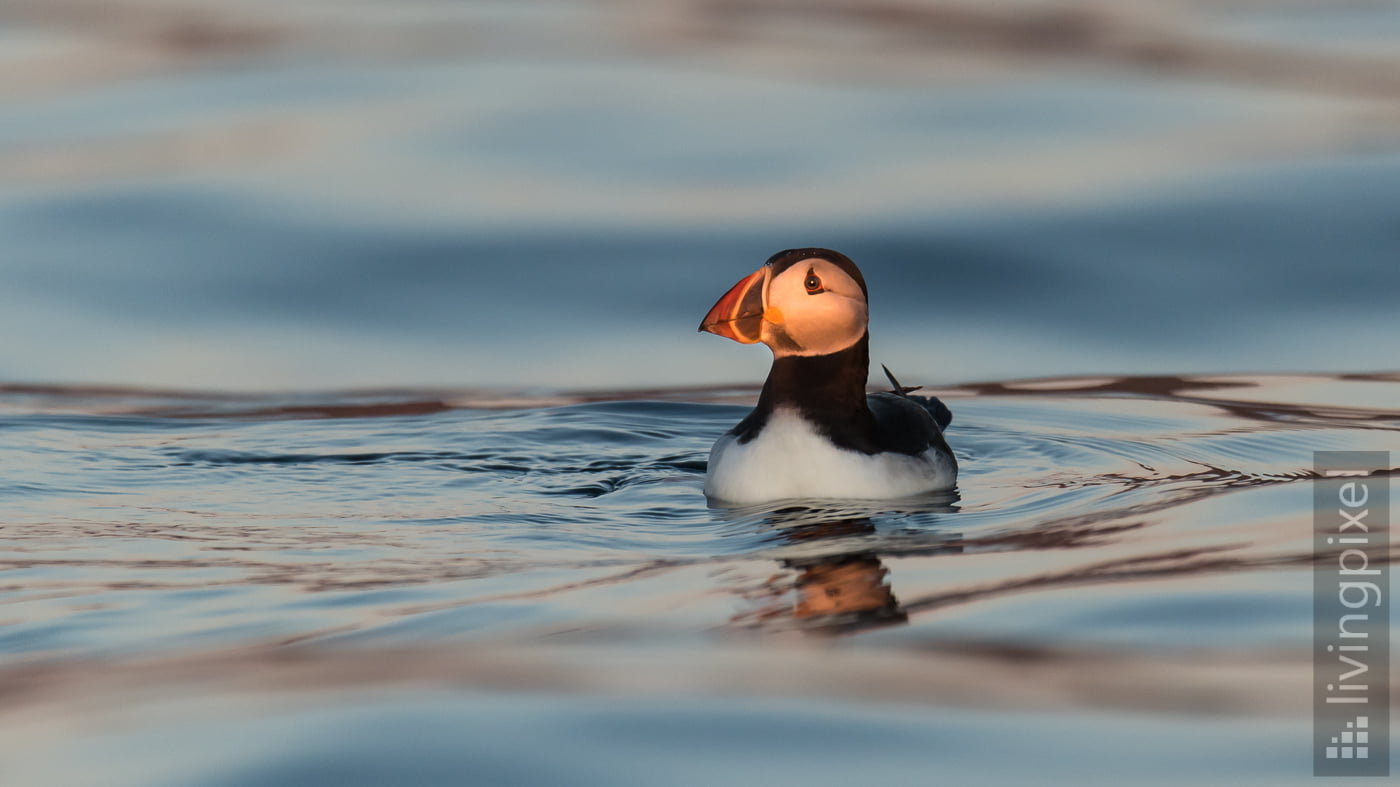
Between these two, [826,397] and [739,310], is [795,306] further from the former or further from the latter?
[826,397]

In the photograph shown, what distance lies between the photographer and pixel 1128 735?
3066 millimetres

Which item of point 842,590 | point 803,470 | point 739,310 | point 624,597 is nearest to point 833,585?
point 842,590

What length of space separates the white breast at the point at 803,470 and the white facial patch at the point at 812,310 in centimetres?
27

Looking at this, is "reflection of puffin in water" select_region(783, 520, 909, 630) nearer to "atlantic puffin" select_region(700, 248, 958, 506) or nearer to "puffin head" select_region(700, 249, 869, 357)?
"atlantic puffin" select_region(700, 248, 958, 506)

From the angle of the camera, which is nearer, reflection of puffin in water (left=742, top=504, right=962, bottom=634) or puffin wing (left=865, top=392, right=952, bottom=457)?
reflection of puffin in water (left=742, top=504, right=962, bottom=634)

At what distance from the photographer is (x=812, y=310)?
19.1 ft

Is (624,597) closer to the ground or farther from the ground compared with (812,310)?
closer to the ground

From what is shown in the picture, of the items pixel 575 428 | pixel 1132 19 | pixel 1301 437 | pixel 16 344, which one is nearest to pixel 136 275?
pixel 16 344

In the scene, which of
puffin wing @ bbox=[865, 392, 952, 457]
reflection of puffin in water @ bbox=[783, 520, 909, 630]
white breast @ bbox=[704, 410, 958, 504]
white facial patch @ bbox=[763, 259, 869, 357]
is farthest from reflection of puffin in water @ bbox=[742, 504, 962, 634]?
white facial patch @ bbox=[763, 259, 869, 357]

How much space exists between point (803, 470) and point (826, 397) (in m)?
0.31

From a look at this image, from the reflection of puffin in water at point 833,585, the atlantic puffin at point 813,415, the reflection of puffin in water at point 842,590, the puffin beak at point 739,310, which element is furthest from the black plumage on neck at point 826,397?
the reflection of puffin in water at point 842,590

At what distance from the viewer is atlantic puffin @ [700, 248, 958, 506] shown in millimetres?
5590

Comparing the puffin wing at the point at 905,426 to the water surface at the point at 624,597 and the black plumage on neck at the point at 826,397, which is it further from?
the water surface at the point at 624,597

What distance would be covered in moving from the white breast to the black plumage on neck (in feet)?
0.14
